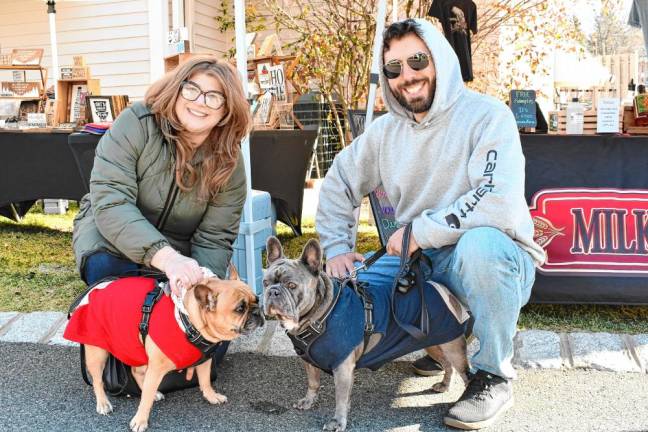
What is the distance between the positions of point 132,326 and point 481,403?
1425mm

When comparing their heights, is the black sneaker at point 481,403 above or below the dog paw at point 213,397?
above

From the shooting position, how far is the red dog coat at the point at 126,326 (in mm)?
2672

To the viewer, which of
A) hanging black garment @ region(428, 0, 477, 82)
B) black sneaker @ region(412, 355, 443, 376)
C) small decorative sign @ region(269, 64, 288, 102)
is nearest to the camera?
black sneaker @ region(412, 355, 443, 376)

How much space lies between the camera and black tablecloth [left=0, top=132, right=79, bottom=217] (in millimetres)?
6215

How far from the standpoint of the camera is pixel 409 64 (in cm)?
286

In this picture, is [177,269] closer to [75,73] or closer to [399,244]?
[399,244]

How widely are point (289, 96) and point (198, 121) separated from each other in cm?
318

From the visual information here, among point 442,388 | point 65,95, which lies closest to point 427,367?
point 442,388

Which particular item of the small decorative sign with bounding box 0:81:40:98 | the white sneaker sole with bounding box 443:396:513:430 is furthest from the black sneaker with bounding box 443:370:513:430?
the small decorative sign with bounding box 0:81:40:98

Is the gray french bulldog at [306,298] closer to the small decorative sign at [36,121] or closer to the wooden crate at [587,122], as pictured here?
the wooden crate at [587,122]

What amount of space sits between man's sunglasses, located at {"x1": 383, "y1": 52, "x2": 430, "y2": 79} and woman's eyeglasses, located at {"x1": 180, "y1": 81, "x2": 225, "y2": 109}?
74 cm

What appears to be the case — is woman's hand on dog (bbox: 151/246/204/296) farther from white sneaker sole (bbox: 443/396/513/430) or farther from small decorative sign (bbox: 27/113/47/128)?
small decorative sign (bbox: 27/113/47/128)

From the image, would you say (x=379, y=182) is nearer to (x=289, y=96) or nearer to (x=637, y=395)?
(x=637, y=395)

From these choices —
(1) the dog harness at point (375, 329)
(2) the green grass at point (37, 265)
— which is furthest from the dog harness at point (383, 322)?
(2) the green grass at point (37, 265)
